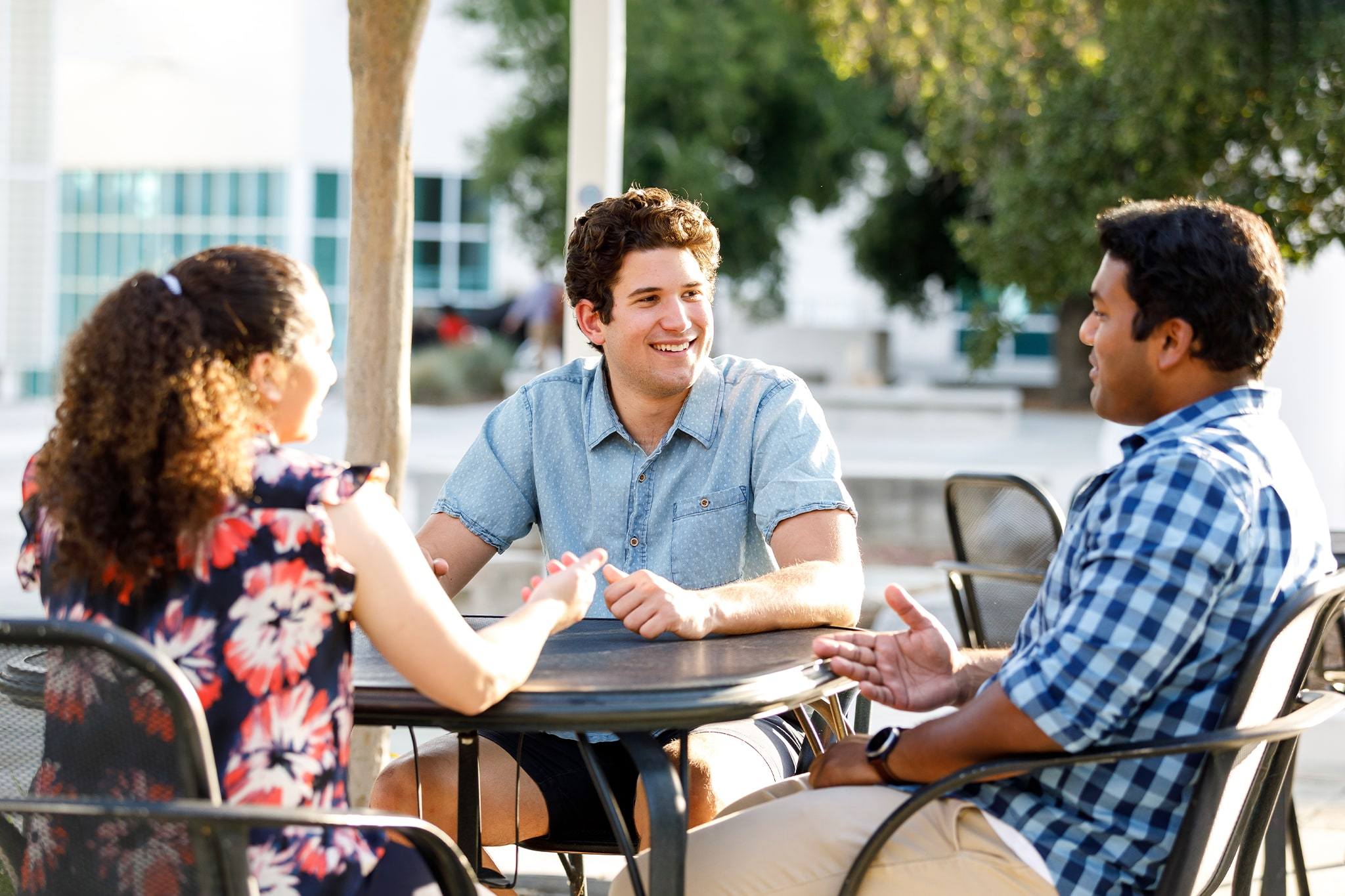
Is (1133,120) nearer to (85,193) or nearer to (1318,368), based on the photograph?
(1318,368)

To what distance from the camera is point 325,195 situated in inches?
1099

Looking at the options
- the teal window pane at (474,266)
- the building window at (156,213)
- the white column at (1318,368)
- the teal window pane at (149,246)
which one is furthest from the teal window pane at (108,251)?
the white column at (1318,368)

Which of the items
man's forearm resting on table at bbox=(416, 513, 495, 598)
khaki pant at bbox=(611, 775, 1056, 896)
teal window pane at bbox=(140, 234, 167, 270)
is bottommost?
khaki pant at bbox=(611, 775, 1056, 896)

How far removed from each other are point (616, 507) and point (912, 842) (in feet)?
3.45

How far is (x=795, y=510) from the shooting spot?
264cm

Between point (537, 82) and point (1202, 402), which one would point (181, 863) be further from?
point (537, 82)

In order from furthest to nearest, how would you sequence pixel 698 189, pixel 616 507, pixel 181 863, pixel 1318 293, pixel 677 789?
pixel 698 189 < pixel 1318 293 < pixel 616 507 < pixel 677 789 < pixel 181 863

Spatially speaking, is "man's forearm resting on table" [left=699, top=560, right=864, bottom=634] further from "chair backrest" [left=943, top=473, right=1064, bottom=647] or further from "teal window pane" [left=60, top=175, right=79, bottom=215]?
"teal window pane" [left=60, top=175, right=79, bottom=215]

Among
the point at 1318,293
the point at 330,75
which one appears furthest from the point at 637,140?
the point at 1318,293

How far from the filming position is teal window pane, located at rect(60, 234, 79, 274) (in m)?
26.9

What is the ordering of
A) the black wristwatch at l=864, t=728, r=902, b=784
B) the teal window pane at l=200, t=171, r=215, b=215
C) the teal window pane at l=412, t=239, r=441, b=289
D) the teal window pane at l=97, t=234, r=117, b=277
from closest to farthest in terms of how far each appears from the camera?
the black wristwatch at l=864, t=728, r=902, b=784, the teal window pane at l=97, t=234, r=117, b=277, the teal window pane at l=200, t=171, r=215, b=215, the teal window pane at l=412, t=239, r=441, b=289

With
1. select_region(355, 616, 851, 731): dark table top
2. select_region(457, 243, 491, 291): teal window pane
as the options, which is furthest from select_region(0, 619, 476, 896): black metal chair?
select_region(457, 243, 491, 291): teal window pane

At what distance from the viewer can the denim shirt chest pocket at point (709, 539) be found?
9.12ft

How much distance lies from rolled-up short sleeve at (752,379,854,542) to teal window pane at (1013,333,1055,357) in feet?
86.6
